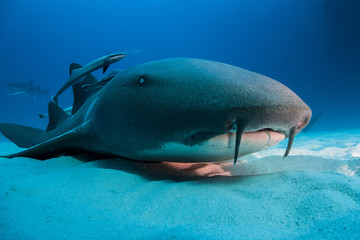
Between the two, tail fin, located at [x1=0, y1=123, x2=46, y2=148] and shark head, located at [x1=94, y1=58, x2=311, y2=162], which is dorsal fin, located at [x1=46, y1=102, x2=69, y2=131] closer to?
tail fin, located at [x1=0, y1=123, x2=46, y2=148]

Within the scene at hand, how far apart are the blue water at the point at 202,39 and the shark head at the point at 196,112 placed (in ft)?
85.7

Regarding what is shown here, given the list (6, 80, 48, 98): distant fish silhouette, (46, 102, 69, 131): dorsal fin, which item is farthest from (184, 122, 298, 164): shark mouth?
(6, 80, 48, 98): distant fish silhouette

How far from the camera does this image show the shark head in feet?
3.89

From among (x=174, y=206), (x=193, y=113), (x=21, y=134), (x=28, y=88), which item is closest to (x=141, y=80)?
(x=193, y=113)

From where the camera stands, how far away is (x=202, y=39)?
→ 6875cm

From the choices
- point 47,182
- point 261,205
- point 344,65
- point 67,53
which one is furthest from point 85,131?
point 67,53

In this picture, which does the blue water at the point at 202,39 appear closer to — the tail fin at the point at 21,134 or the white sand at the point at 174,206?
the tail fin at the point at 21,134

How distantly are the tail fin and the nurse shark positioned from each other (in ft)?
7.27

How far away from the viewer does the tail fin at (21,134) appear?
132 inches

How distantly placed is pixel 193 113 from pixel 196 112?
2cm

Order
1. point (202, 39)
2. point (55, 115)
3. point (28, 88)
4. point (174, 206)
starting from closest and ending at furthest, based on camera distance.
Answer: point (174, 206)
point (55, 115)
point (28, 88)
point (202, 39)

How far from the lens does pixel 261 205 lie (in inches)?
41.5

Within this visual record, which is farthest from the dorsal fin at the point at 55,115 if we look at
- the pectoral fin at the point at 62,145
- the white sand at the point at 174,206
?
the white sand at the point at 174,206

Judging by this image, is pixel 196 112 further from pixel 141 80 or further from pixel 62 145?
pixel 62 145
